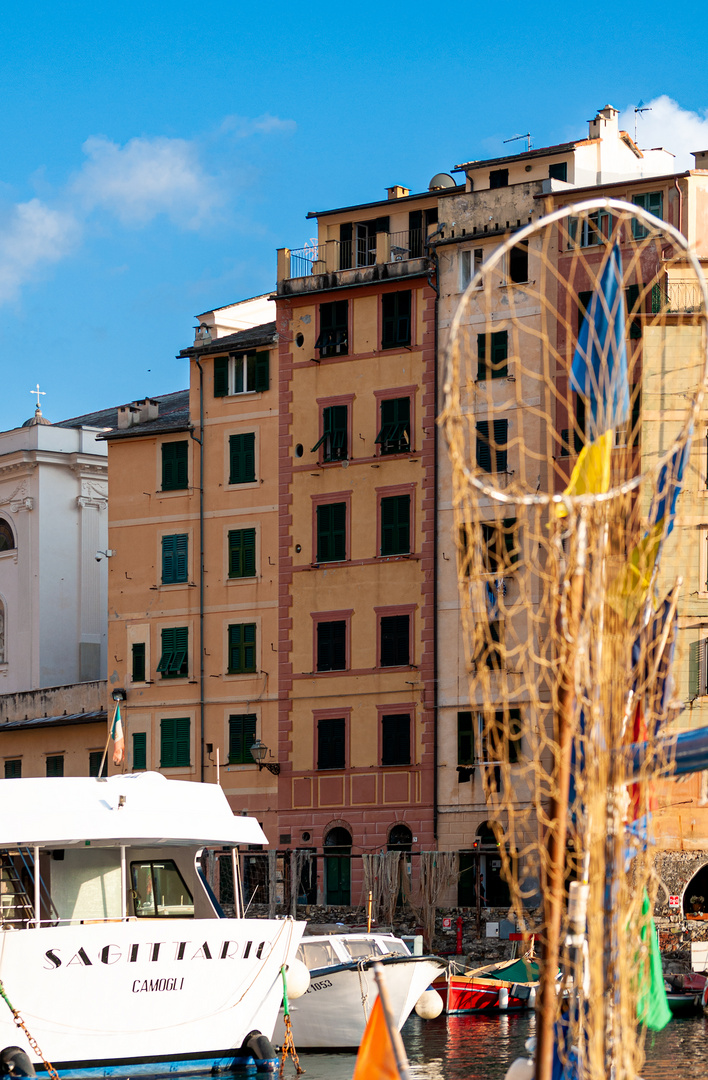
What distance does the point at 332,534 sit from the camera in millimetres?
58062

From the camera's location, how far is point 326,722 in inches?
2267

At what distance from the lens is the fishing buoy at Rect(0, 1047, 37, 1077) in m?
26.9

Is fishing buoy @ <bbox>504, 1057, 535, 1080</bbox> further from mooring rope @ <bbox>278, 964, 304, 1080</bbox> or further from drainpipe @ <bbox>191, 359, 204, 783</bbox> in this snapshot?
drainpipe @ <bbox>191, 359, 204, 783</bbox>

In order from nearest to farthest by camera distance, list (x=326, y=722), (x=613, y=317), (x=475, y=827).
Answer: (x=613, y=317), (x=475, y=827), (x=326, y=722)

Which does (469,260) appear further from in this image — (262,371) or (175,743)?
(175,743)

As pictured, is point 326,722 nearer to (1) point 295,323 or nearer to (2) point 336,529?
(2) point 336,529

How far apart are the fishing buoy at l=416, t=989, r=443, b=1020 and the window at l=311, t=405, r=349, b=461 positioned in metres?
23.0

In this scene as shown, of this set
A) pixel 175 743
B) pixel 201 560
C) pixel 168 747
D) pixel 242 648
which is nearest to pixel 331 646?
pixel 242 648

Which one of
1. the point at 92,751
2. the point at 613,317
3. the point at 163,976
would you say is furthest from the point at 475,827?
the point at 613,317

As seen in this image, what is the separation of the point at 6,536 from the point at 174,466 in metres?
10.8

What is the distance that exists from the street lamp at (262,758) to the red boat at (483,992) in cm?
1341

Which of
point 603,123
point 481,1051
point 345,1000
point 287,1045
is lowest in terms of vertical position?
point 481,1051

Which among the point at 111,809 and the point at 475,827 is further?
the point at 475,827

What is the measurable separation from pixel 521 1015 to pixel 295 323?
80.1 feet
